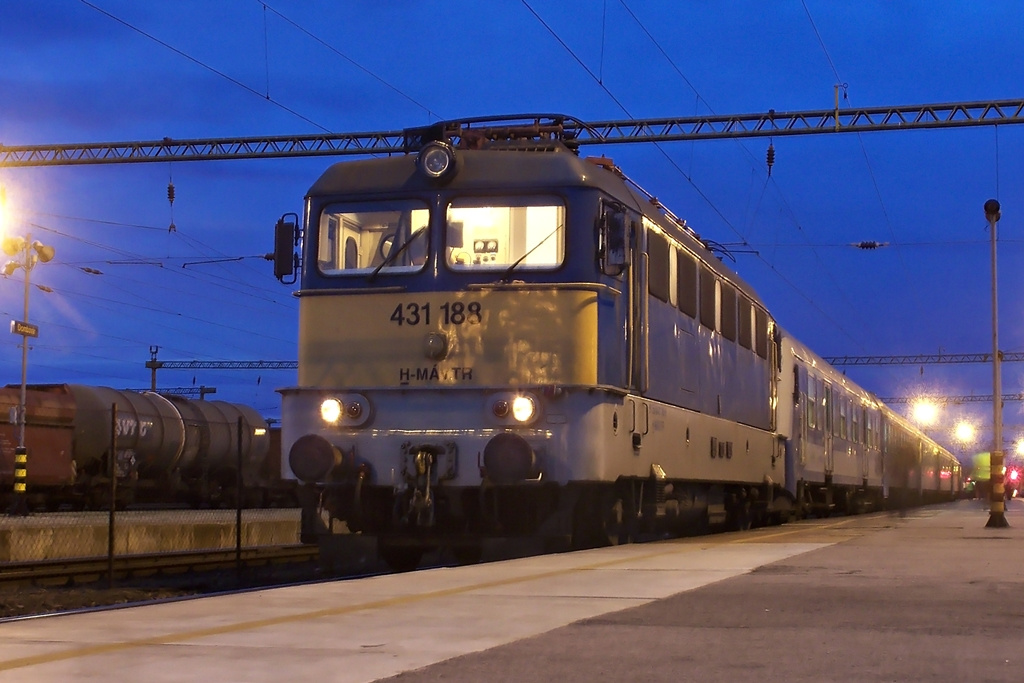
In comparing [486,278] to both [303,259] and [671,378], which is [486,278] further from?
[671,378]

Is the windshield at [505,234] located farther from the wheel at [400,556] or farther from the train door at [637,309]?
the wheel at [400,556]

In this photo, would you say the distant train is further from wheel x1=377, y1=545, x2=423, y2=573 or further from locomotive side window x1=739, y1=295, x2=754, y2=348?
wheel x1=377, y1=545, x2=423, y2=573

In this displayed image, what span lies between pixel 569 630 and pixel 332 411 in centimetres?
599

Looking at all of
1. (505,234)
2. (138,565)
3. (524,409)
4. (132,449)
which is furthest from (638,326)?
(132,449)

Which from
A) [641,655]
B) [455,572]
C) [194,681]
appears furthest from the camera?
[455,572]

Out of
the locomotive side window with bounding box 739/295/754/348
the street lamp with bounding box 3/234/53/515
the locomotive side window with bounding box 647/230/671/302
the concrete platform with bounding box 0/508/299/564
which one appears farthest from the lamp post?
the street lamp with bounding box 3/234/53/515

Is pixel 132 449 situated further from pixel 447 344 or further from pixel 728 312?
pixel 447 344

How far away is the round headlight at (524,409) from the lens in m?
11.7

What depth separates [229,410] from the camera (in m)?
39.3

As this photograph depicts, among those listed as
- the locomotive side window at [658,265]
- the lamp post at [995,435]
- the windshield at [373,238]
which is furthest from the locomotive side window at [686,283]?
the lamp post at [995,435]

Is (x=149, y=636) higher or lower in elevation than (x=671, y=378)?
lower

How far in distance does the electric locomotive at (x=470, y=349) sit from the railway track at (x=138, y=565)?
2717 millimetres

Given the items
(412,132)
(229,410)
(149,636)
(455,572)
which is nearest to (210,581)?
(412,132)

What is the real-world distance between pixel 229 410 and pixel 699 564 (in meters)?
30.0
